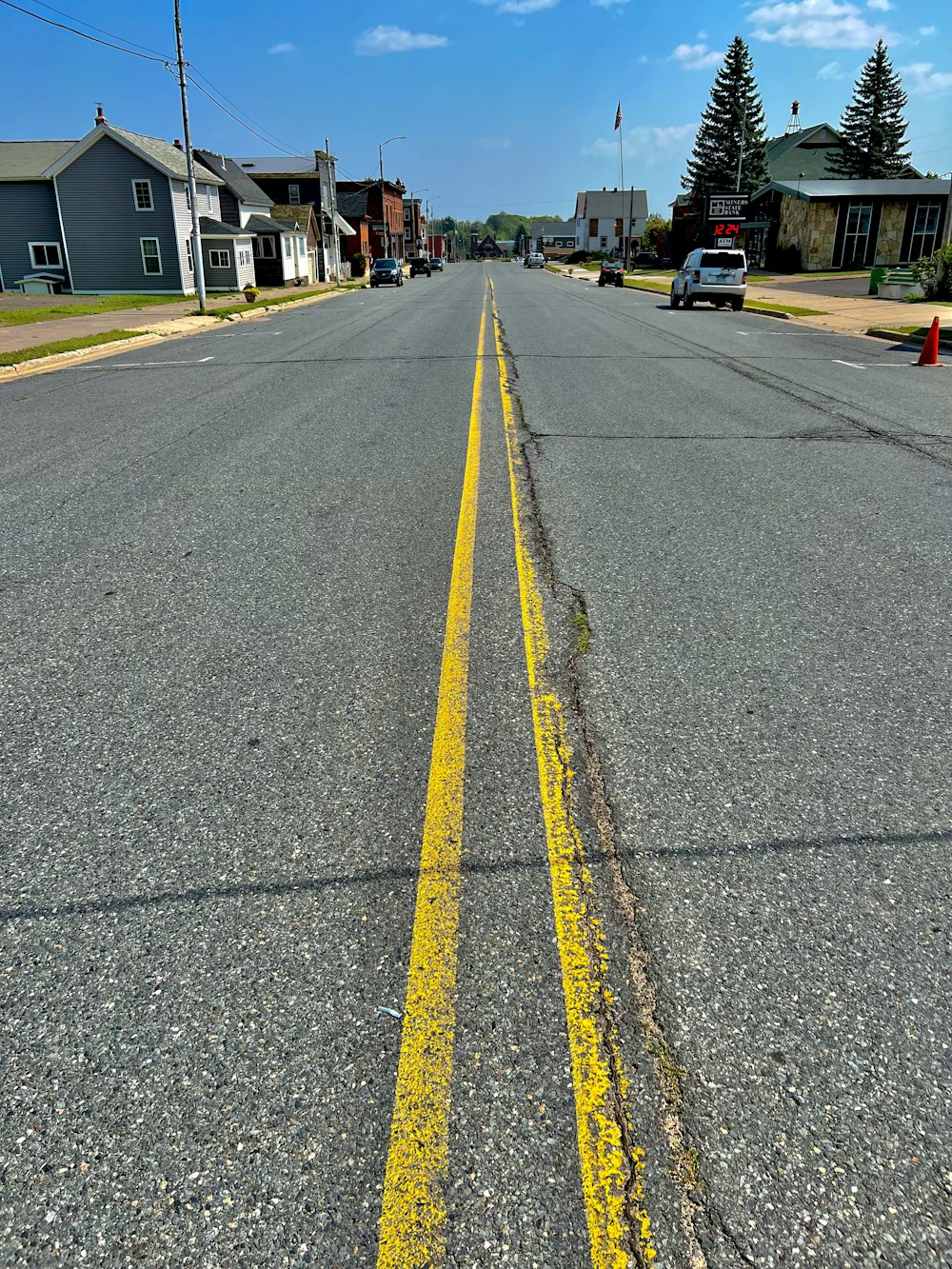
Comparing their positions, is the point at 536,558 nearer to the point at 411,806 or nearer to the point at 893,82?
the point at 411,806

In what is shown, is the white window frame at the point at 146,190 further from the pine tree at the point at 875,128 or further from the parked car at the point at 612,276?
the pine tree at the point at 875,128

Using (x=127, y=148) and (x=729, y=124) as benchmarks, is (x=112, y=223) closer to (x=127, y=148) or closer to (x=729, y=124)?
(x=127, y=148)

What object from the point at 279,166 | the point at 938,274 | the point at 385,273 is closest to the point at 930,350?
the point at 938,274

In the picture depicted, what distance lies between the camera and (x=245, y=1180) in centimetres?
209

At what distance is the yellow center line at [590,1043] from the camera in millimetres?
1998

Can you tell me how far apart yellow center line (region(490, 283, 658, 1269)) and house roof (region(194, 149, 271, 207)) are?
5638 cm

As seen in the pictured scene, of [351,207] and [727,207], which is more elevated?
[351,207]

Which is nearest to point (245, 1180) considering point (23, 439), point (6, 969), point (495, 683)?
point (6, 969)

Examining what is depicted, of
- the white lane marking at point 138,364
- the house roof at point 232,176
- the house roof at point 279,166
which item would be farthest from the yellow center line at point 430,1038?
the house roof at point 279,166

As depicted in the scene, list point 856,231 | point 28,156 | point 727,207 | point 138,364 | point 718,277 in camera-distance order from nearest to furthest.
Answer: point 138,364
point 718,277
point 28,156
point 856,231
point 727,207

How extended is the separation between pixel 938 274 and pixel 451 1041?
3402 cm

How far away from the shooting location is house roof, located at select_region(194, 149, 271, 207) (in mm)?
53469

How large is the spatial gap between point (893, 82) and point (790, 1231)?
89.5m

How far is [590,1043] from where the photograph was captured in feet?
7.97
